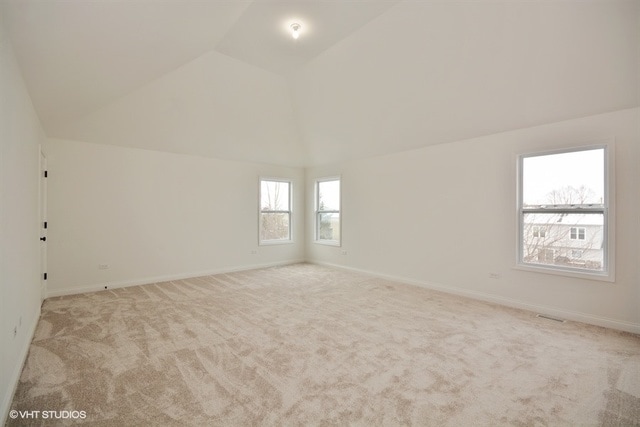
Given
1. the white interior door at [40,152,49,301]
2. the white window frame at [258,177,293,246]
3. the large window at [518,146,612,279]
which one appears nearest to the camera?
the large window at [518,146,612,279]

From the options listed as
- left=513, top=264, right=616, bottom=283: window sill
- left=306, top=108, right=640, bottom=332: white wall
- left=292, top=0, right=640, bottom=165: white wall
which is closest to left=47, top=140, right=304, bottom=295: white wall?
left=306, top=108, right=640, bottom=332: white wall

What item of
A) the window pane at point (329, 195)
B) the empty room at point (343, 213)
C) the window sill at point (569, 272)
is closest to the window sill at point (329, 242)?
the empty room at point (343, 213)

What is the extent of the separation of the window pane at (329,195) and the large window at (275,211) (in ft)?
2.63

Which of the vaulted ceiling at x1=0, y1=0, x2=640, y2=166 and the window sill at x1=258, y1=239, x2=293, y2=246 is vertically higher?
the vaulted ceiling at x1=0, y1=0, x2=640, y2=166

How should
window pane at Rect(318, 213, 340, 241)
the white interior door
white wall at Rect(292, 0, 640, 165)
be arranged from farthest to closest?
window pane at Rect(318, 213, 340, 241)
the white interior door
white wall at Rect(292, 0, 640, 165)

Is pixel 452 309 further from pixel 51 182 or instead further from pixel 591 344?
pixel 51 182

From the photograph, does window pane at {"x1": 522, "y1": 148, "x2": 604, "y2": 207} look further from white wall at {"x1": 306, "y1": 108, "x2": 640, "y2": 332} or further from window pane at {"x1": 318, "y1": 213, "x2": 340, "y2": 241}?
window pane at {"x1": 318, "y1": 213, "x2": 340, "y2": 241}

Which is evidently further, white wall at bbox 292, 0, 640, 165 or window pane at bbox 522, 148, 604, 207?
window pane at bbox 522, 148, 604, 207

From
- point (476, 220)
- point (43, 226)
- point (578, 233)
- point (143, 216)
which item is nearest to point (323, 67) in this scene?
point (476, 220)

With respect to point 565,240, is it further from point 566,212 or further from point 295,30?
point 295,30

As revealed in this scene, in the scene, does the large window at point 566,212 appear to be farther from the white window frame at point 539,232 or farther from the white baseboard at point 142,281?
the white baseboard at point 142,281

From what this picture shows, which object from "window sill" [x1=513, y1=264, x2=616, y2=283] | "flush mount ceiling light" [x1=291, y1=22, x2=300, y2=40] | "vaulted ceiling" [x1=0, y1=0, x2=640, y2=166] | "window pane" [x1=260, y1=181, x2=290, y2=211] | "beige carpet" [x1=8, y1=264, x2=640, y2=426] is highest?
"flush mount ceiling light" [x1=291, y1=22, x2=300, y2=40]

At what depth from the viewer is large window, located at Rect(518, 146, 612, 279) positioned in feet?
11.2

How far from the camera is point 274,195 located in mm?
7113
